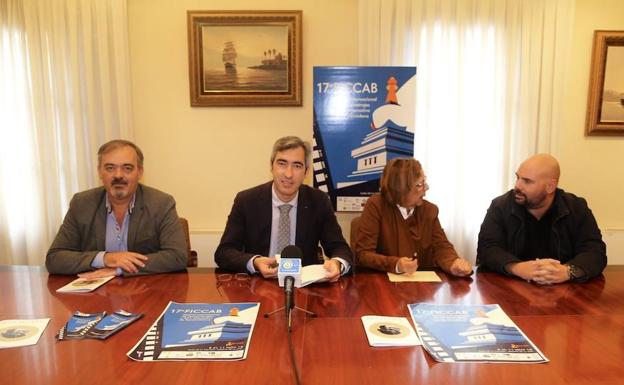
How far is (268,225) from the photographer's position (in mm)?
2289

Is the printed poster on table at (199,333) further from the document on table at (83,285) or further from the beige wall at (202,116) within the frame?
the beige wall at (202,116)

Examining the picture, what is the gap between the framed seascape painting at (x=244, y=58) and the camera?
11.5ft

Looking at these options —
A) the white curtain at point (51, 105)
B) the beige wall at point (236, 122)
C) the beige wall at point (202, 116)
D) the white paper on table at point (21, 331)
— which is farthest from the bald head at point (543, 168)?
the white curtain at point (51, 105)

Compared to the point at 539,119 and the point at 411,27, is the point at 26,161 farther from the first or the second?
the point at 539,119

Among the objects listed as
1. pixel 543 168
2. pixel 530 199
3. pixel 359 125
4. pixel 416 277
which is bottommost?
pixel 416 277

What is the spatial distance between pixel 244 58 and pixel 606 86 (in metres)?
3.23

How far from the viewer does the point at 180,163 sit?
377 cm

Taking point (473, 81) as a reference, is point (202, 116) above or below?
below

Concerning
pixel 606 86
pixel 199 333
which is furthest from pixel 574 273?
pixel 606 86

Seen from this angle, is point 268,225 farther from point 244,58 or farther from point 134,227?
point 244,58

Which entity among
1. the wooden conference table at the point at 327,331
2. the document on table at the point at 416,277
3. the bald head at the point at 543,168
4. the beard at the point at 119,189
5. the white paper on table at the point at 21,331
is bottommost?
the document on table at the point at 416,277

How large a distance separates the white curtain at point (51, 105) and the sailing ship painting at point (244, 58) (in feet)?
2.33

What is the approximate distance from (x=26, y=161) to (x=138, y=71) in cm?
129

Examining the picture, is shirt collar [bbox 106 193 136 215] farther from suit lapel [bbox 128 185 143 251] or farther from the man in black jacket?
the man in black jacket
